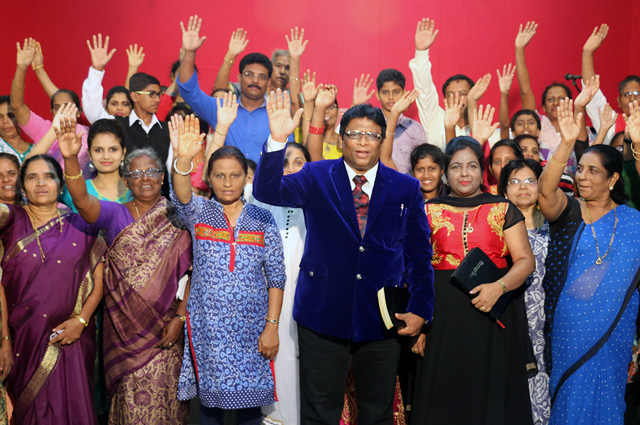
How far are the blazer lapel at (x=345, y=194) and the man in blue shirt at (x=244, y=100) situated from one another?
1.55 meters

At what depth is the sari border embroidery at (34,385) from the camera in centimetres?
321

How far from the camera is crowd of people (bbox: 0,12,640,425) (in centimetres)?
288

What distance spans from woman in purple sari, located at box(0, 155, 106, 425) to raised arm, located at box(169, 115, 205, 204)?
2.37 ft

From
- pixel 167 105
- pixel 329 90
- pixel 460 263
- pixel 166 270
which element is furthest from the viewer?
pixel 167 105

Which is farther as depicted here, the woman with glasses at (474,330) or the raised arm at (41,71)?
the raised arm at (41,71)

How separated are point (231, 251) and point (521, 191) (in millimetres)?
1525

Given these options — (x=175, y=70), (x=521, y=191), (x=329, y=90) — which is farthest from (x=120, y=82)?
(x=521, y=191)

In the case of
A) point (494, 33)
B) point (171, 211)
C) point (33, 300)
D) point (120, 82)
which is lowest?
point (33, 300)

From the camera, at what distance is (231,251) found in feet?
10.3

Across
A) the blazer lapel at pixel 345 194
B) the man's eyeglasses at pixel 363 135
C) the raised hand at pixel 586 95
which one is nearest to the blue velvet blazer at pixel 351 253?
the blazer lapel at pixel 345 194

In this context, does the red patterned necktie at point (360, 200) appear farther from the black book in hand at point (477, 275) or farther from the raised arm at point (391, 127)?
the raised arm at point (391, 127)

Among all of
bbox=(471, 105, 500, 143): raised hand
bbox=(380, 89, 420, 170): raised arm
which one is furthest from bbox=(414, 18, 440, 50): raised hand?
bbox=(471, 105, 500, 143): raised hand

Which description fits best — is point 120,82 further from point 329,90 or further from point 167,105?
point 329,90

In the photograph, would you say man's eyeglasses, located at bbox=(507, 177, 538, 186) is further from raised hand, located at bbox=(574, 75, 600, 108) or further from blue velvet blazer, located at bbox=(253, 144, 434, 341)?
raised hand, located at bbox=(574, 75, 600, 108)
